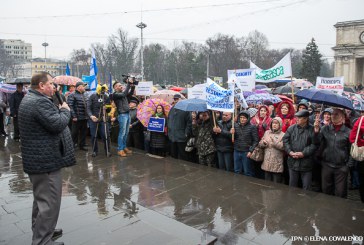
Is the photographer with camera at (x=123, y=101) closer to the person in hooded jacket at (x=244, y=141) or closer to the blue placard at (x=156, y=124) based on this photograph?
the blue placard at (x=156, y=124)

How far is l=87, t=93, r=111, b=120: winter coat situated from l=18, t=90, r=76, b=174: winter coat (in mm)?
4783

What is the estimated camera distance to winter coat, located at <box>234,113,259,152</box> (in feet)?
20.4

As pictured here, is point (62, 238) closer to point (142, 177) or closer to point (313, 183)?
point (142, 177)

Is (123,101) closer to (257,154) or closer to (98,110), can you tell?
(98,110)

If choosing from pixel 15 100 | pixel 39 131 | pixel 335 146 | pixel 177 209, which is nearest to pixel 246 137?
pixel 335 146

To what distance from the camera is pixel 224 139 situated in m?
6.69

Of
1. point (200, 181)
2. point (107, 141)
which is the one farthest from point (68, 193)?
point (107, 141)

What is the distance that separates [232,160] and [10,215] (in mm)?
4445

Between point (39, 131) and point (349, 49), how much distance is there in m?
60.2

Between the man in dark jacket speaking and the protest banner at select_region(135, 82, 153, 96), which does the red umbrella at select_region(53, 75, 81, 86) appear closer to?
the protest banner at select_region(135, 82, 153, 96)

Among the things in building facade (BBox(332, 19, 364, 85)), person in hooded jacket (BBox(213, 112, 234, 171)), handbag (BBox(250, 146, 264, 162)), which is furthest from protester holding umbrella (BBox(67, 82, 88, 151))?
building facade (BBox(332, 19, 364, 85))

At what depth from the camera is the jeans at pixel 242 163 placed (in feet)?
21.2

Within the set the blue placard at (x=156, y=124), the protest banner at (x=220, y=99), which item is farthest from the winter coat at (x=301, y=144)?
the blue placard at (x=156, y=124)

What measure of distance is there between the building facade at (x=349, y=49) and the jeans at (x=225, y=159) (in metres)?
52.4
